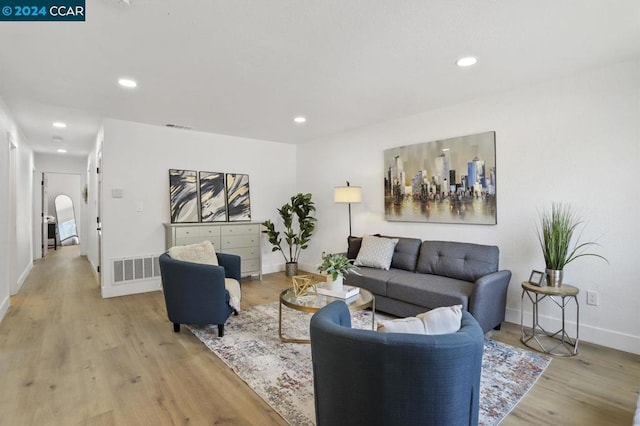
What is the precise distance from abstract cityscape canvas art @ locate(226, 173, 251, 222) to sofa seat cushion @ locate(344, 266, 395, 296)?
2475 mm

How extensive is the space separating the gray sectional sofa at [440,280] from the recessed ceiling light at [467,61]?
1.79 metres

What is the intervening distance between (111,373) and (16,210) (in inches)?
152

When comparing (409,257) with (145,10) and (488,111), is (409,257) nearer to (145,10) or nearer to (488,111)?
(488,111)

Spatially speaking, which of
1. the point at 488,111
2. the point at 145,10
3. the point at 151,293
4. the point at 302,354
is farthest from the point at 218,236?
the point at 488,111

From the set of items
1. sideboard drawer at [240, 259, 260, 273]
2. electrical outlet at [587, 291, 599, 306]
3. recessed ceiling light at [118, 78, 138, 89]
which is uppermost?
recessed ceiling light at [118, 78, 138, 89]

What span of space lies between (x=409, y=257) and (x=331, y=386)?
276 cm

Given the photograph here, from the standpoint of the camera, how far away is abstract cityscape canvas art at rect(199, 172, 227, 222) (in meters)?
5.15

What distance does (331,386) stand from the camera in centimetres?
130

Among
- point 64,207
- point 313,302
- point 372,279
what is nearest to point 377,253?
point 372,279

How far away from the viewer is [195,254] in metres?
3.38

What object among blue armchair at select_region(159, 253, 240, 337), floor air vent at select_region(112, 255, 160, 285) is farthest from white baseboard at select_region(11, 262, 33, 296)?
blue armchair at select_region(159, 253, 240, 337)

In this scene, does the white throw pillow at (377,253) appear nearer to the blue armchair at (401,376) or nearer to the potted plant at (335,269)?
the potted plant at (335,269)

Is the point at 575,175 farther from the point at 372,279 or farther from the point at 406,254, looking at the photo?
the point at 372,279

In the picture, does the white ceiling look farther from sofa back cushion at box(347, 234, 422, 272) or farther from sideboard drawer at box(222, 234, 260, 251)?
sideboard drawer at box(222, 234, 260, 251)
